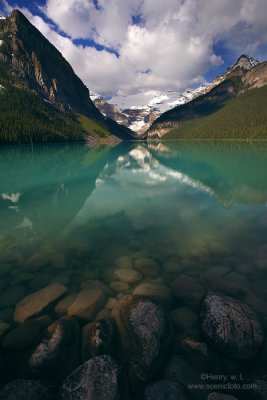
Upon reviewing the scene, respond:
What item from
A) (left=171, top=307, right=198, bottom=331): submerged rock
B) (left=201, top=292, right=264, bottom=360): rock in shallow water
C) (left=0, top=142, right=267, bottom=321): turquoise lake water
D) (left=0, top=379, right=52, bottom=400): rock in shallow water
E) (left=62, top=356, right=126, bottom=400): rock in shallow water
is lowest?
(left=0, top=142, right=267, bottom=321): turquoise lake water

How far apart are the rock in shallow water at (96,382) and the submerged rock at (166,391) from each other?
91cm

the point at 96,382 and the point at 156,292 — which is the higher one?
the point at 96,382

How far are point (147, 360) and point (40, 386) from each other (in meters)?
3.81

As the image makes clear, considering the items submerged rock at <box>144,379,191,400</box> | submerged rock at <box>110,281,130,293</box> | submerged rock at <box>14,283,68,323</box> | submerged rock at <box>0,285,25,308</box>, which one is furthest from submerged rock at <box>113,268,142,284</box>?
submerged rock at <box>144,379,191,400</box>

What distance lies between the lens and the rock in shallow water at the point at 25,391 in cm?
780

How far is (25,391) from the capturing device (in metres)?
7.95

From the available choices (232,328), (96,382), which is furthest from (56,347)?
(232,328)

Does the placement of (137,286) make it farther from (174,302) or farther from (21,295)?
(21,295)

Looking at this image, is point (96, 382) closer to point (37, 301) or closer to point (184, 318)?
point (184, 318)

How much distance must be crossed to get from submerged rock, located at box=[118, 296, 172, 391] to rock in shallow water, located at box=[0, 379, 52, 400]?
3.00 metres

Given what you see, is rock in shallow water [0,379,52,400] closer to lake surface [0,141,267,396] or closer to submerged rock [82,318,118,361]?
submerged rock [82,318,118,361]

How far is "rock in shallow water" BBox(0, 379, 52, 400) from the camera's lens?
7.80 metres

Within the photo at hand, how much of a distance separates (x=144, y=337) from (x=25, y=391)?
4.52 meters

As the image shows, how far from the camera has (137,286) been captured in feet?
47.4
